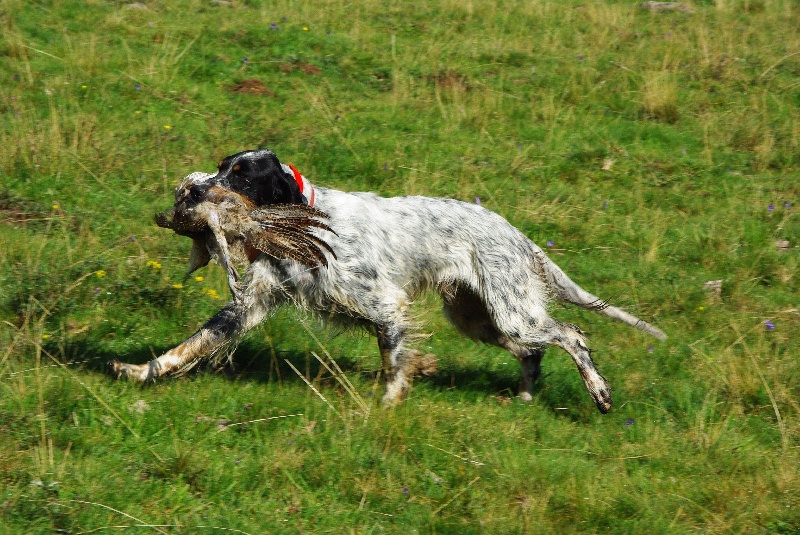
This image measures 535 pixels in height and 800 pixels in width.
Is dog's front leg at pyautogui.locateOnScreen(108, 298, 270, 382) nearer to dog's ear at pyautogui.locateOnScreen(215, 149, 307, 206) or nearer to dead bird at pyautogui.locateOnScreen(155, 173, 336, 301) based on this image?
dead bird at pyautogui.locateOnScreen(155, 173, 336, 301)

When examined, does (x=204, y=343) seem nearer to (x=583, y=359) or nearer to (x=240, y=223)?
(x=240, y=223)

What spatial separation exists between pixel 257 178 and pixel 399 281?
3.39ft

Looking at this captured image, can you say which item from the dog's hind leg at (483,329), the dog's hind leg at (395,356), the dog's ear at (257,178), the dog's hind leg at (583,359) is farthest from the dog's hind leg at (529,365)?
the dog's ear at (257,178)

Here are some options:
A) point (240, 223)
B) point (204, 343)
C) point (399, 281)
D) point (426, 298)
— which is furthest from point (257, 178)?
point (426, 298)

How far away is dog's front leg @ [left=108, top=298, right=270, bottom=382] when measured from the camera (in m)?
4.86

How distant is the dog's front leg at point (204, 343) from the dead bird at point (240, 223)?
32 centimetres

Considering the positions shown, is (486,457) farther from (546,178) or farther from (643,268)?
(546,178)

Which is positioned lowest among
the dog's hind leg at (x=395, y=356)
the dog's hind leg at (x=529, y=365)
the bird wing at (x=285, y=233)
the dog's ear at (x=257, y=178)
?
the dog's hind leg at (x=529, y=365)

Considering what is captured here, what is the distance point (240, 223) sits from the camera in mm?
4680

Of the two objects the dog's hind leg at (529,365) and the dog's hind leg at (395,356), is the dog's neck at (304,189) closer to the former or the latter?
the dog's hind leg at (395,356)

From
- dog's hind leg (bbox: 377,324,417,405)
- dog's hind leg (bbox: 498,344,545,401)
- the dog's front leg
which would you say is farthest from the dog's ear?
dog's hind leg (bbox: 498,344,545,401)

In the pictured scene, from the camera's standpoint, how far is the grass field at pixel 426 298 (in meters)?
4.28

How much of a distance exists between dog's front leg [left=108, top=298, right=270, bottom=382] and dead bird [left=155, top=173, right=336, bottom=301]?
32cm

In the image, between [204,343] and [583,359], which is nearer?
[204,343]
